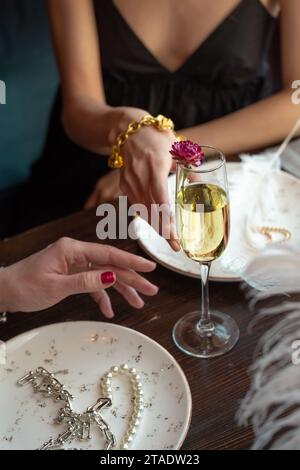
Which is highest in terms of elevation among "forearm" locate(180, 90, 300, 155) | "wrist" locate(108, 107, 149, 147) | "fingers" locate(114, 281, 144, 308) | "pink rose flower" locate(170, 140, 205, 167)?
"pink rose flower" locate(170, 140, 205, 167)

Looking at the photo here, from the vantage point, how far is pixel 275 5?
56.0 inches

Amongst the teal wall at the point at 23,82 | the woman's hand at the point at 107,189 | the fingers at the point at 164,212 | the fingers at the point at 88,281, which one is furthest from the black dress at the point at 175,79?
the fingers at the point at 88,281

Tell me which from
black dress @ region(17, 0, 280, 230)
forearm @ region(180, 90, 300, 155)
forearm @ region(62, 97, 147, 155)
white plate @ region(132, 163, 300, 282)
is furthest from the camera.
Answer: black dress @ region(17, 0, 280, 230)

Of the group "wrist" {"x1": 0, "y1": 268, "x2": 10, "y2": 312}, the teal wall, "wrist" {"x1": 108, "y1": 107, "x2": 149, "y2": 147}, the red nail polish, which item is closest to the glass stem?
the red nail polish

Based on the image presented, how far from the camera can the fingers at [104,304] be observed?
839 millimetres

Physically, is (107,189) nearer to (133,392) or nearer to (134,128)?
(134,128)

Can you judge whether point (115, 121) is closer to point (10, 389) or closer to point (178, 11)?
point (178, 11)

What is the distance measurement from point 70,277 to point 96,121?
584 millimetres

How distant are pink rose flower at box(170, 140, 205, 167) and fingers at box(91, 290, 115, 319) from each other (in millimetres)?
210

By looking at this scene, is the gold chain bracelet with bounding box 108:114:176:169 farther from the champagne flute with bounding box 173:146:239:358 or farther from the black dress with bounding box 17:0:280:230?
the black dress with bounding box 17:0:280:230

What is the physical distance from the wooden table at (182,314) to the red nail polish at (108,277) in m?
0.08

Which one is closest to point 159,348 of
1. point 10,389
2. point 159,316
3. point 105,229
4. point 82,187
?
point 159,316

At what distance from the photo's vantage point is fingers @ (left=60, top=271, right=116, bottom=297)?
0.78 metres

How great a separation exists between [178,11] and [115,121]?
1.32 ft
